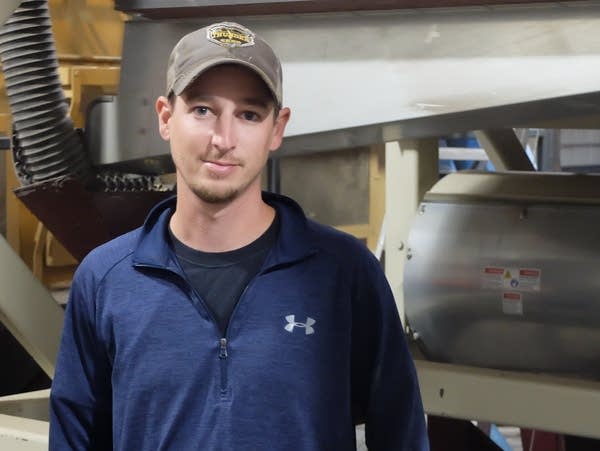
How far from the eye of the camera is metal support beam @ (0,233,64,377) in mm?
2592

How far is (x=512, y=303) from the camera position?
2471 mm

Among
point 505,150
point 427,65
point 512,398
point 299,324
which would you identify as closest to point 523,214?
point 512,398

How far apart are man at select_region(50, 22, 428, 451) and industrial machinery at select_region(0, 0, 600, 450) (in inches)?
29.8

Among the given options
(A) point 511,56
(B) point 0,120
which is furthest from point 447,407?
(B) point 0,120

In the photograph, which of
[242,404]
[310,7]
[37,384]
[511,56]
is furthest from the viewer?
[37,384]

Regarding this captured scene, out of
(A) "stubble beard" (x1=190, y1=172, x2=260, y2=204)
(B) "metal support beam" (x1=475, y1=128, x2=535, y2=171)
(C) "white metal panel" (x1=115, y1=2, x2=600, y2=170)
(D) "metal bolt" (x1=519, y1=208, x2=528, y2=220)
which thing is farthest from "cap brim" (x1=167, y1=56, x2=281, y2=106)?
(B) "metal support beam" (x1=475, y1=128, x2=535, y2=171)

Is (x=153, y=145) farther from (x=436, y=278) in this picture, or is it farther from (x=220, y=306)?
(x=220, y=306)

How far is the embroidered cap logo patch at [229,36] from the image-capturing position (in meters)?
1.36

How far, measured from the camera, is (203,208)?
1.38m

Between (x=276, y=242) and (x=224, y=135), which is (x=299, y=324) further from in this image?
(x=224, y=135)

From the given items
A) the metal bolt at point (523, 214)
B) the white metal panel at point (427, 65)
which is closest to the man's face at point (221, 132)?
the white metal panel at point (427, 65)

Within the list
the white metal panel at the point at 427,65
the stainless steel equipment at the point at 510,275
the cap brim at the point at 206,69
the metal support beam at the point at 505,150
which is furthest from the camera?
the metal support beam at the point at 505,150

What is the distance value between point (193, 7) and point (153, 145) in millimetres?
344

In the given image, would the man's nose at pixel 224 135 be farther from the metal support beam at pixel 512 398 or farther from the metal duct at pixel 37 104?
the metal duct at pixel 37 104
